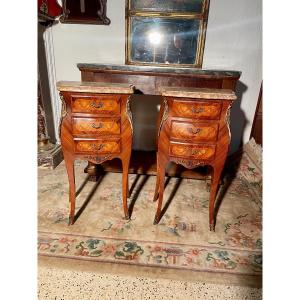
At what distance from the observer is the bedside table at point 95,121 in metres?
1.45

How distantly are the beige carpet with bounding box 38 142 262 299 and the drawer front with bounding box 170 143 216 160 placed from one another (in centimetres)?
57

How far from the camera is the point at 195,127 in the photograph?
4.91 feet

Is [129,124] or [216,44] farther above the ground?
[216,44]

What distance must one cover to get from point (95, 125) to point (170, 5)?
1.75m

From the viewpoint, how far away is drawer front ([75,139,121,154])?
1540 mm

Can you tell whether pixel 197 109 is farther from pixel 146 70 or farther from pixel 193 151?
pixel 146 70

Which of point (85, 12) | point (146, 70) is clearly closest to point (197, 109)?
point (146, 70)

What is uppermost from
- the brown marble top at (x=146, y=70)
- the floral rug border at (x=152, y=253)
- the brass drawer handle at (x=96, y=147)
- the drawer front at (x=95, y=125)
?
the brown marble top at (x=146, y=70)

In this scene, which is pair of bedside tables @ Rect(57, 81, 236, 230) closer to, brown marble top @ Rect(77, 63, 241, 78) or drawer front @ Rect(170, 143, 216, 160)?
drawer front @ Rect(170, 143, 216, 160)

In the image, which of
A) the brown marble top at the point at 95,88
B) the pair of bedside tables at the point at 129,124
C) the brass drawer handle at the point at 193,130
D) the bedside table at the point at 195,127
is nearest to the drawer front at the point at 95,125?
the pair of bedside tables at the point at 129,124

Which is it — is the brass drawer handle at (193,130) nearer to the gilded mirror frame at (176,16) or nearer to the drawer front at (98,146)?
the drawer front at (98,146)
